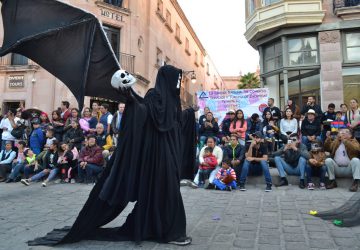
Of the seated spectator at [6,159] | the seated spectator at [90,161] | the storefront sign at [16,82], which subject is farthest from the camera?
the storefront sign at [16,82]

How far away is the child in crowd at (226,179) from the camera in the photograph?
338 inches

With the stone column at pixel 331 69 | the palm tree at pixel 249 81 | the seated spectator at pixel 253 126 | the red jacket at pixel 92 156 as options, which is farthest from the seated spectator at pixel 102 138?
the palm tree at pixel 249 81

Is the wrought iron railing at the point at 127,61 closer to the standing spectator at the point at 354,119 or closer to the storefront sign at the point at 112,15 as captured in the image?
the storefront sign at the point at 112,15

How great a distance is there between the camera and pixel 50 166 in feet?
34.1

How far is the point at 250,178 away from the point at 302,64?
9396mm

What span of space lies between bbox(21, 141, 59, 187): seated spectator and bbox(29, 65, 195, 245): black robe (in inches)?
241

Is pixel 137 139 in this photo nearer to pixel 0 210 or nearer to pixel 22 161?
pixel 0 210

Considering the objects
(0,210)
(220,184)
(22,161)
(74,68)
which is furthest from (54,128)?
(74,68)

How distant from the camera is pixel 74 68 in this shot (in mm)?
4957

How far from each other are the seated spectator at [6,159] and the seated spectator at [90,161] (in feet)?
9.37

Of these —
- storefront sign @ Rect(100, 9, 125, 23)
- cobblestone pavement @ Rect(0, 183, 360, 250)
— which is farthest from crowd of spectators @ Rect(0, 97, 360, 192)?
storefront sign @ Rect(100, 9, 125, 23)

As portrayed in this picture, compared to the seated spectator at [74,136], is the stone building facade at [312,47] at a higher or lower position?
higher

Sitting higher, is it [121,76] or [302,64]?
[302,64]

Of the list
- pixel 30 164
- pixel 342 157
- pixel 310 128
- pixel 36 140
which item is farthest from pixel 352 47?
pixel 30 164
